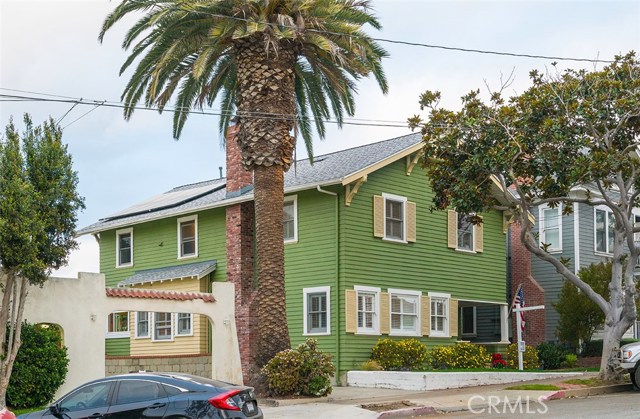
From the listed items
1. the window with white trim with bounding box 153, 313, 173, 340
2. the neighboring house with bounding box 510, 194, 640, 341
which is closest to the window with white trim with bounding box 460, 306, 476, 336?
the neighboring house with bounding box 510, 194, 640, 341

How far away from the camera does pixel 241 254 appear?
98.4 ft

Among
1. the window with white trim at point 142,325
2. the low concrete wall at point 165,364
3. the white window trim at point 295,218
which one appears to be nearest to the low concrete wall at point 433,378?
the low concrete wall at point 165,364

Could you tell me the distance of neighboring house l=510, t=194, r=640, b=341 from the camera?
3534cm

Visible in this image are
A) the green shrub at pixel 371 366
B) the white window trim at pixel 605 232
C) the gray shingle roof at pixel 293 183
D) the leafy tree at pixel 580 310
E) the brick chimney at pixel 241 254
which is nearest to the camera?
the green shrub at pixel 371 366

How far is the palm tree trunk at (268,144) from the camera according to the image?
927 inches

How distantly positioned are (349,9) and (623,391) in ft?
40.8

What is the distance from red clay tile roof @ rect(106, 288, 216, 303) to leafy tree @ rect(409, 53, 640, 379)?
23.8 feet

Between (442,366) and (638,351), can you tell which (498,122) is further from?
(442,366)

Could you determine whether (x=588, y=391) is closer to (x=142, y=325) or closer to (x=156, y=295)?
(x=156, y=295)

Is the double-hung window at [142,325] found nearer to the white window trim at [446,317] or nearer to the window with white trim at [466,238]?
the white window trim at [446,317]

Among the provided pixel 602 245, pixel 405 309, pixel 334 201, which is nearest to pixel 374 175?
pixel 334 201

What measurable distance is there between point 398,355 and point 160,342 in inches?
382

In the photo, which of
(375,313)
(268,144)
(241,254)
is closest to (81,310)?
(268,144)

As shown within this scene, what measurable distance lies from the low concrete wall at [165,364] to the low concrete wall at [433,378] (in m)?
4.69
